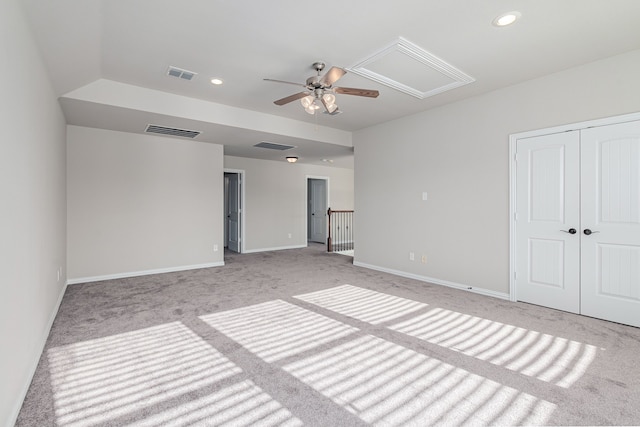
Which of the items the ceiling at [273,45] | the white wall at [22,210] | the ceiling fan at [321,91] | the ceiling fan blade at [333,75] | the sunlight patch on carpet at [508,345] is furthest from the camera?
the ceiling fan at [321,91]

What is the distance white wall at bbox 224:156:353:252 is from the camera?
7.84 meters

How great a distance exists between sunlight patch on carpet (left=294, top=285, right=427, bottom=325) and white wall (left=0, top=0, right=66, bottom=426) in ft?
8.46

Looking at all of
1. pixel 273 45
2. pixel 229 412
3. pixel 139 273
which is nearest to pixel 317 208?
pixel 139 273

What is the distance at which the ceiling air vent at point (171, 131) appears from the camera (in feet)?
15.8

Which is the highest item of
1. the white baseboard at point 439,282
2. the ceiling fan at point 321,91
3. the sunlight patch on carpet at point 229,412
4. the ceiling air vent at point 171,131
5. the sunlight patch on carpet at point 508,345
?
the ceiling air vent at point 171,131

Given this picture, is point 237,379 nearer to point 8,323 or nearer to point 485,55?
point 8,323

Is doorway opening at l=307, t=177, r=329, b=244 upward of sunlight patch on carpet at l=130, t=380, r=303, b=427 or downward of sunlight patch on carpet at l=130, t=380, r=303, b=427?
upward

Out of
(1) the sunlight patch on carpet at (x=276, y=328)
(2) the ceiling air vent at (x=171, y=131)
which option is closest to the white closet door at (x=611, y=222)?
(1) the sunlight patch on carpet at (x=276, y=328)

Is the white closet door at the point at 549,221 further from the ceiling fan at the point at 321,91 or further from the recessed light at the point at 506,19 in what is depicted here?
the ceiling fan at the point at 321,91

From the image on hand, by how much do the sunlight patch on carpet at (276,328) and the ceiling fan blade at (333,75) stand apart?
2353mm

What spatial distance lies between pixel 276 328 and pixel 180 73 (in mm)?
2973

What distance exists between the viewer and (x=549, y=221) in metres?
3.61

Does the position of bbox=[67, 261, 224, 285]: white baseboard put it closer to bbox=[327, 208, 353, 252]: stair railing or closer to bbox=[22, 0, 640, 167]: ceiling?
bbox=[22, 0, 640, 167]: ceiling

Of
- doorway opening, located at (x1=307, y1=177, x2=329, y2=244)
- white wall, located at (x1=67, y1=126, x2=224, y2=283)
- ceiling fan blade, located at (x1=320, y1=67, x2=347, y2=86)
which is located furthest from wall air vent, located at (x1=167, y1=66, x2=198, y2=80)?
doorway opening, located at (x1=307, y1=177, x2=329, y2=244)
